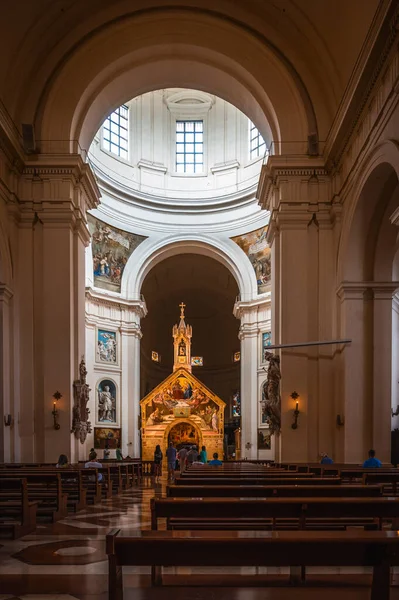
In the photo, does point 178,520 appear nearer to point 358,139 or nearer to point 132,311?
point 358,139

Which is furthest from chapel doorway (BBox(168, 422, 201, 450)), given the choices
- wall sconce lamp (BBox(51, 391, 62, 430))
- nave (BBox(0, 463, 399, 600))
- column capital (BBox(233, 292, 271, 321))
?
nave (BBox(0, 463, 399, 600))

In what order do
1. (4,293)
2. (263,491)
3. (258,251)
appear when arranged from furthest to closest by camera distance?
(258,251), (4,293), (263,491)

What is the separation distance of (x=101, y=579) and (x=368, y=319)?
1138cm

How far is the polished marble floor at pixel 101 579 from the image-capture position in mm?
3477

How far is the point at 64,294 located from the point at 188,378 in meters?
18.5

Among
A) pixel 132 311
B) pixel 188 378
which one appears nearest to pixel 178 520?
pixel 132 311

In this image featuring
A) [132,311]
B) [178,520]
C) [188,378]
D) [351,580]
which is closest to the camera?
[351,580]

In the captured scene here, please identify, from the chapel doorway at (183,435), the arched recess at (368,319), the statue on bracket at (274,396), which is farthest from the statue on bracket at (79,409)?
the chapel doorway at (183,435)

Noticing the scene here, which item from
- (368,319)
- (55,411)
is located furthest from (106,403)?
(368,319)

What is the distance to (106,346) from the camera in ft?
98.4

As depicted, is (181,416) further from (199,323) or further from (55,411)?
(55,411)

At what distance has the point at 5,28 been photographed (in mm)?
15039

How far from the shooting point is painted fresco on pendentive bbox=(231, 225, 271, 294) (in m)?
30.5

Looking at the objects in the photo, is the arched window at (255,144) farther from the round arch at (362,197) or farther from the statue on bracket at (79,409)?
the statue on bracket at (79,409)
